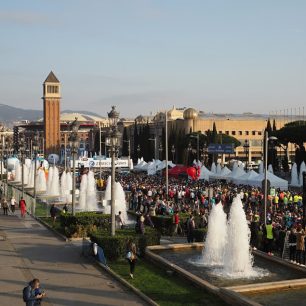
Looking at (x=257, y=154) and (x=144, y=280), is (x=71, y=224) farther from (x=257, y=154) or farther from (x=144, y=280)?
(x=257, y=154)

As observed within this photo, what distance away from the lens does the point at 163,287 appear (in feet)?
46.6

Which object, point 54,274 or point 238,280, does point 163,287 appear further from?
point 54,274

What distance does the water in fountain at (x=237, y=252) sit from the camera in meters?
15.8

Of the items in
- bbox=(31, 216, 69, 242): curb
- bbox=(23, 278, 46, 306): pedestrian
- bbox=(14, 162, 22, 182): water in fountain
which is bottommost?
bbox=(31, 216, 69, 242): curb

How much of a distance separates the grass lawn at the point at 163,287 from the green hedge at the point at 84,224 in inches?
209

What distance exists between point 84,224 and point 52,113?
462ft

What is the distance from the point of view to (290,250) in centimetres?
1756

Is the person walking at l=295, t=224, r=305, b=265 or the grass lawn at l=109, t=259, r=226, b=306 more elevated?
the person walking at l=295, t=224, r=305, b=265

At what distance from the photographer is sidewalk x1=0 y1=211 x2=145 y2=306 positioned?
13000mm

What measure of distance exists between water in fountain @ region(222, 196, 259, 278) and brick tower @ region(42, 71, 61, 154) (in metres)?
142

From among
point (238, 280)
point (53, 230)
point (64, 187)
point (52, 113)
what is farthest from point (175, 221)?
point (52, 113)

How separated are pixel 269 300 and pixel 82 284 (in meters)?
4.91

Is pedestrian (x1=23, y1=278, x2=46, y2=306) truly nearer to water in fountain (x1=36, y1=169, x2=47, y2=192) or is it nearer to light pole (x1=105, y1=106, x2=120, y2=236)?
light pole (x1=105, y1=106, x2=120, y2=236)

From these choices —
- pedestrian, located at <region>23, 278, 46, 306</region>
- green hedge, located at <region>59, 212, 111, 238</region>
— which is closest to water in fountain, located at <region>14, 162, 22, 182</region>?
green hedge, located at <region>59, 212, 111, 238</region>
